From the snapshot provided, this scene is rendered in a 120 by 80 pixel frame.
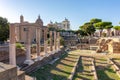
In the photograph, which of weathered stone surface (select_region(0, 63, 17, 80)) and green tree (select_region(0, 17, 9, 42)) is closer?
weathered stone surface (select_region(0, 63, 17, 80))

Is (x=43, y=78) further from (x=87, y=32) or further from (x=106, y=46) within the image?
(x=87, y=32)

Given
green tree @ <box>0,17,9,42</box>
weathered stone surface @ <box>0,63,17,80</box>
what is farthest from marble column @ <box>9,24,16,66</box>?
green tree @ <box>0,17,9,42</box>

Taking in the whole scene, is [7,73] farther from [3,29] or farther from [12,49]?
[3,29]

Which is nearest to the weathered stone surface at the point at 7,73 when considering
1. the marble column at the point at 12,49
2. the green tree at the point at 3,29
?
the marble column at the point at 12,49

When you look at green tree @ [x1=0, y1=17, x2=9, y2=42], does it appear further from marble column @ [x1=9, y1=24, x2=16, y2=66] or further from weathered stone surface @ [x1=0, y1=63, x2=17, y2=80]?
weathered stone surface @ [x1=0, y1=63, x2=17, y2=80]

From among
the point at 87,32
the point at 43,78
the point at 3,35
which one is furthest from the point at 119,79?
the point at 87,32

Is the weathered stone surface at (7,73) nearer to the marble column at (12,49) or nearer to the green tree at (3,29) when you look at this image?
the marble column at (12,49)

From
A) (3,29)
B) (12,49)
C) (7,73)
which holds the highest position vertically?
(3,29)

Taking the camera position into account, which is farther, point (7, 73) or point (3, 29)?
point (3, 29)

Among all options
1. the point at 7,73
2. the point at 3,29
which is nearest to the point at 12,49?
the point at 7,73

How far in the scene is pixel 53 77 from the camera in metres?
11.7

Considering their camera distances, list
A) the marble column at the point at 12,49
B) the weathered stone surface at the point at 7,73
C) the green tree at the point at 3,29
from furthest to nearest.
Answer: the green tree at the point at 3,29 < the marble column at the point at 12,49 < the weathered stone surface at the point at 7,73

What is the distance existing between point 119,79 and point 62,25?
269ft

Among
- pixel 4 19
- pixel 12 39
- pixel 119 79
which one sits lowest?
pixel 119 79
